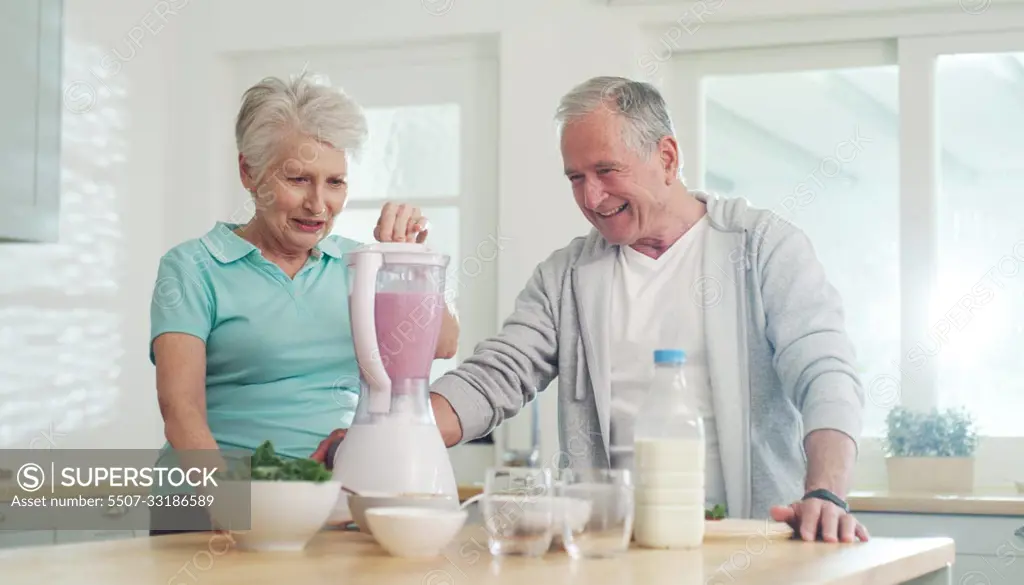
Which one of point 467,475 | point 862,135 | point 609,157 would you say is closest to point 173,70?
point 467,475

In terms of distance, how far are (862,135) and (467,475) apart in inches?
55.6

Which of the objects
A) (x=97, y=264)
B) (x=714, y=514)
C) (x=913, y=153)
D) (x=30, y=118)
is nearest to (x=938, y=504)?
(x=913, y=153)

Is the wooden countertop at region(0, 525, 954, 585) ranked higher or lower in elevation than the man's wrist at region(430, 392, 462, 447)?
lower

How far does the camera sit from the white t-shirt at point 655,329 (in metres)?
1.84

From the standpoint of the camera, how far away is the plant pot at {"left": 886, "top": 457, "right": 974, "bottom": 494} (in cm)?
289

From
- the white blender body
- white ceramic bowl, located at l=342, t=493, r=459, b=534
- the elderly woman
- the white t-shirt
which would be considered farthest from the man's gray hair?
white ceramic bowl, located at l=342, t=493, r=459, b=534

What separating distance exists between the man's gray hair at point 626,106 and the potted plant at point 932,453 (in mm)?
1366

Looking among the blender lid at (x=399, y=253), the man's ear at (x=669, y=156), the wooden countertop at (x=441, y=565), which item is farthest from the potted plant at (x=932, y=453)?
the blender lid at (x=399, y=253)

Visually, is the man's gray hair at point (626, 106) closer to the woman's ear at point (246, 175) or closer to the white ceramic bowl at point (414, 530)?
the woman's ear at point (246, 175)

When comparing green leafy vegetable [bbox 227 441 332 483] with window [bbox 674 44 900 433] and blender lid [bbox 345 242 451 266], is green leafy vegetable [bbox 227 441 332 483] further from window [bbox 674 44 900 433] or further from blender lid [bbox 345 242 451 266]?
window [bbox 674 44 900 433]

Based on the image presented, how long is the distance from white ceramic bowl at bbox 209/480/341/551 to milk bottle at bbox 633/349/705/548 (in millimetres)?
314

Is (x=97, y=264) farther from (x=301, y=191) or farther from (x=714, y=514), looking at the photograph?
(x=714, y=514)

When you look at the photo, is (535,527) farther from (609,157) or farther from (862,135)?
(862,135)

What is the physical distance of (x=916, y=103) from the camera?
3246mm
